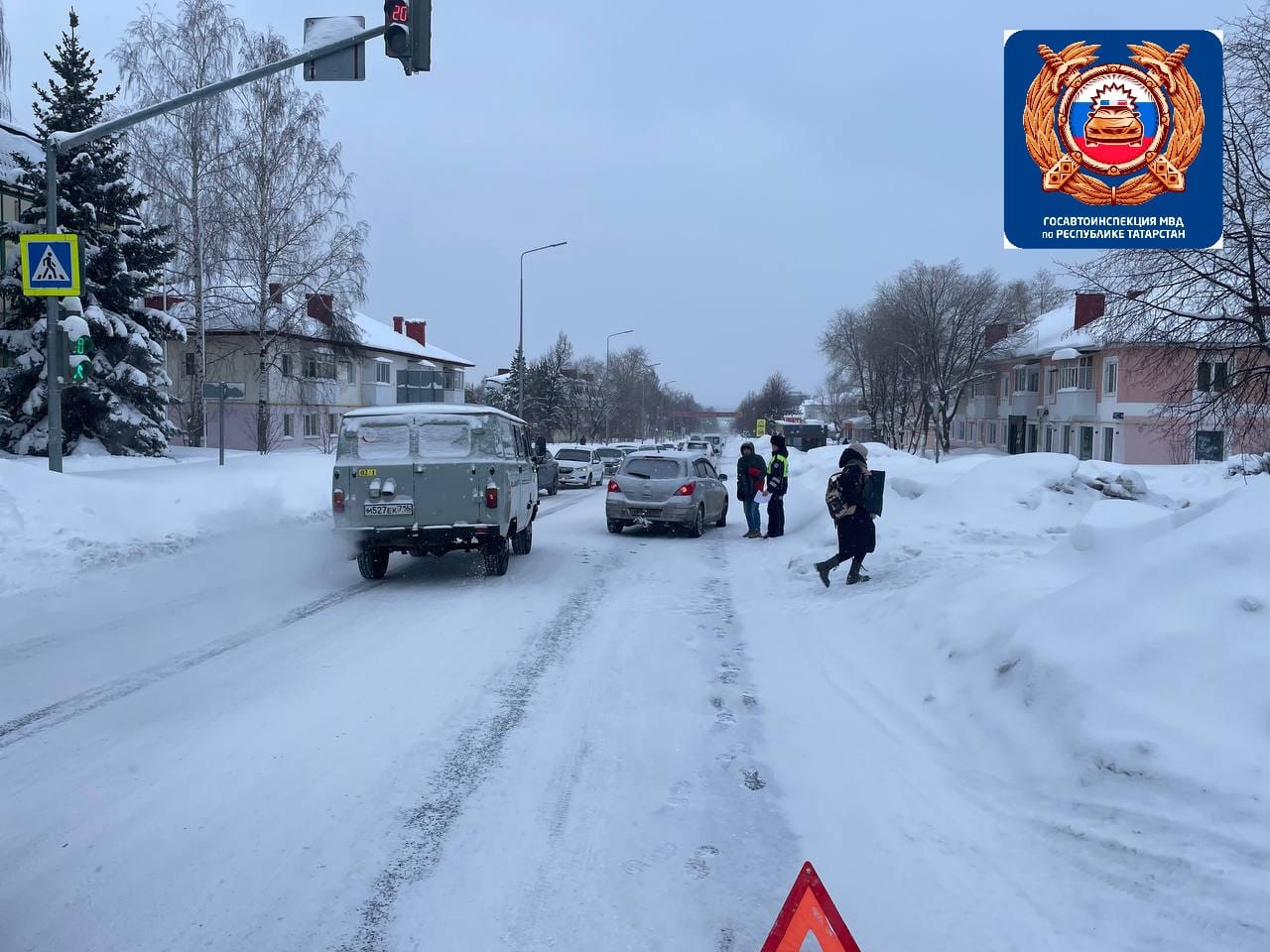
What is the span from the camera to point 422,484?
11.3 meters

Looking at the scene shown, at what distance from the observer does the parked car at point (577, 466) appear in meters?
33.6

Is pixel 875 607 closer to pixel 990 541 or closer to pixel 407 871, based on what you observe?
pixel 990 541

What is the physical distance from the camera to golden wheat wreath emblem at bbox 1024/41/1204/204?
10781 mm

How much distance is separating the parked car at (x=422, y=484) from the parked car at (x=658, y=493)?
4894 mm

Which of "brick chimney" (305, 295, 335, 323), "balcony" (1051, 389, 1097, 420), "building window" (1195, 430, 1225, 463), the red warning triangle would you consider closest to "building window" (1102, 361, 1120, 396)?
"balcony" (1051, 389, 1097, 420)

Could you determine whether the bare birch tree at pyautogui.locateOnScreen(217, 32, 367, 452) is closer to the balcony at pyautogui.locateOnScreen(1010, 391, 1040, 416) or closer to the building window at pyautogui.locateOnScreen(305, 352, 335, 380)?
the building window at pyautogui.locateOnScreen(305, 352, 335, 380)

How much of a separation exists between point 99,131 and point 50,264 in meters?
2.15

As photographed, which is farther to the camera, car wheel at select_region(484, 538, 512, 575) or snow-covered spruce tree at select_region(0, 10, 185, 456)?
snow-covered spruce tree at select_region(0, 10, 185, 456)

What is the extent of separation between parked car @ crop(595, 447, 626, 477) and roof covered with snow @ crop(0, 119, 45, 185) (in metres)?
22.1

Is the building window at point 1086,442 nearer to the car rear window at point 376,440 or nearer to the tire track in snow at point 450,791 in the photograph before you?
the car rear window at point 376,440

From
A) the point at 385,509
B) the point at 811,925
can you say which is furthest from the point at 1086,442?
the point at 811,925

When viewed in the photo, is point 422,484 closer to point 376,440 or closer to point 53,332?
point 376,440

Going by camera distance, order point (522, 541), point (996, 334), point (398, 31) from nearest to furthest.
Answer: point (398, 31)
point (522, 541)
point (996, 334)

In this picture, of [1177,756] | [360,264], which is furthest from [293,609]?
[360,264]
